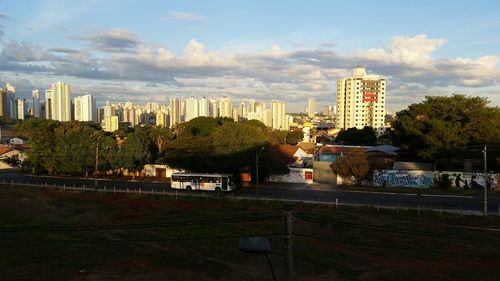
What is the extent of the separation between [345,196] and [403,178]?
10672 mm

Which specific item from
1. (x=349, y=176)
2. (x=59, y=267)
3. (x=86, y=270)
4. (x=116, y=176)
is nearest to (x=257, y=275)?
(x=86, y=270)

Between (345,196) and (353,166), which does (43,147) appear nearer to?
(353,166)

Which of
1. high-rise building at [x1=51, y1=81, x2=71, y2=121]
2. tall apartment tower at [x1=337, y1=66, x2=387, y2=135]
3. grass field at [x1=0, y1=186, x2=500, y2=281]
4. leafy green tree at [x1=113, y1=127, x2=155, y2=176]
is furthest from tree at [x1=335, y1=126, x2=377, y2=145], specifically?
high-rise building at [x1=51, y1=81, x2=71, y2=121]

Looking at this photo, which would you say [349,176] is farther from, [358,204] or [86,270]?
[86,270]

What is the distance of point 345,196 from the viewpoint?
1631 inches

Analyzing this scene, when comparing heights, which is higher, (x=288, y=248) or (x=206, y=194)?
(x=288, y=248)

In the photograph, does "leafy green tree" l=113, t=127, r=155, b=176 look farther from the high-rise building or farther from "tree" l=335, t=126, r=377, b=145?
the high-rise building

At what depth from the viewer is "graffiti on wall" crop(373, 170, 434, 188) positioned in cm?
4734

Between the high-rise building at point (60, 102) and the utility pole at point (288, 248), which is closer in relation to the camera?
the utility pole at point (288, 248)

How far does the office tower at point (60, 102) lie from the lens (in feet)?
609

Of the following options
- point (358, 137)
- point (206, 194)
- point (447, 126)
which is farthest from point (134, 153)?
point (358, 137)

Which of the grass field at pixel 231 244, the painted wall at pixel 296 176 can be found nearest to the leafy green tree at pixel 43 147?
the grass field at pixel 231 244

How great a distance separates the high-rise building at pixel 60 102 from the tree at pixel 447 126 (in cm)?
16970

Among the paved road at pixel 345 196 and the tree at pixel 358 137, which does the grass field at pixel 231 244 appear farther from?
the tree at pixel 358 137
